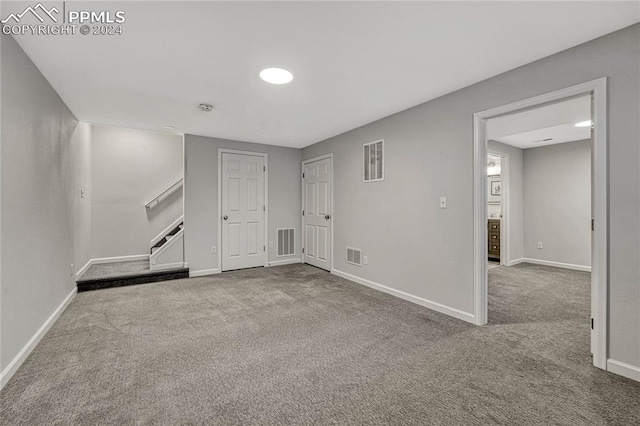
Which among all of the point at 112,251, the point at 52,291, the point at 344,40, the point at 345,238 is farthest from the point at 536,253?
the point at 112,251

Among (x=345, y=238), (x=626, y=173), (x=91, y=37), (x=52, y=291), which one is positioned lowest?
(x=52, y=291)

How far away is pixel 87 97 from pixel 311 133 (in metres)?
2.92

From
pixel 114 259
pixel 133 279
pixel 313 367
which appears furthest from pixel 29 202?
pixel 114 259

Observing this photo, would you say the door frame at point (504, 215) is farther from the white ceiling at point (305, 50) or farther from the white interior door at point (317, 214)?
the white ceiling at point (305, 50)

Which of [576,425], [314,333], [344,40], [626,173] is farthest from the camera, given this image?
[314,333]

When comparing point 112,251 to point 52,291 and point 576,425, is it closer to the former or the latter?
point 52,291

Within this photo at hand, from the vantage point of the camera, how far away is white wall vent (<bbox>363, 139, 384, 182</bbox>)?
3.88 metres

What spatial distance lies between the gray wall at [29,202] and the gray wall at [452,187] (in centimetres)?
360

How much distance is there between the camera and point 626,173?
1.89 meters

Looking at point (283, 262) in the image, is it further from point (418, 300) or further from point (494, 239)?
point (494, 239)

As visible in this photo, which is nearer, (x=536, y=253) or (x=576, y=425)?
(x=576, y=425)

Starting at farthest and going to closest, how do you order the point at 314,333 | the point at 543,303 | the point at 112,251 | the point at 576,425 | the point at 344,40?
the point at 112,251
the point at 543,303
the point at 314,333
the point at 344,40
the point at 576,425

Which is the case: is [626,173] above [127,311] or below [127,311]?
above

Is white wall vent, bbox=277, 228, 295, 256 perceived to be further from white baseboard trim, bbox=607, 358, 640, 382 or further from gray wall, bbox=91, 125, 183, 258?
white baseboard trim, bbox=607, 358, 640, 382
